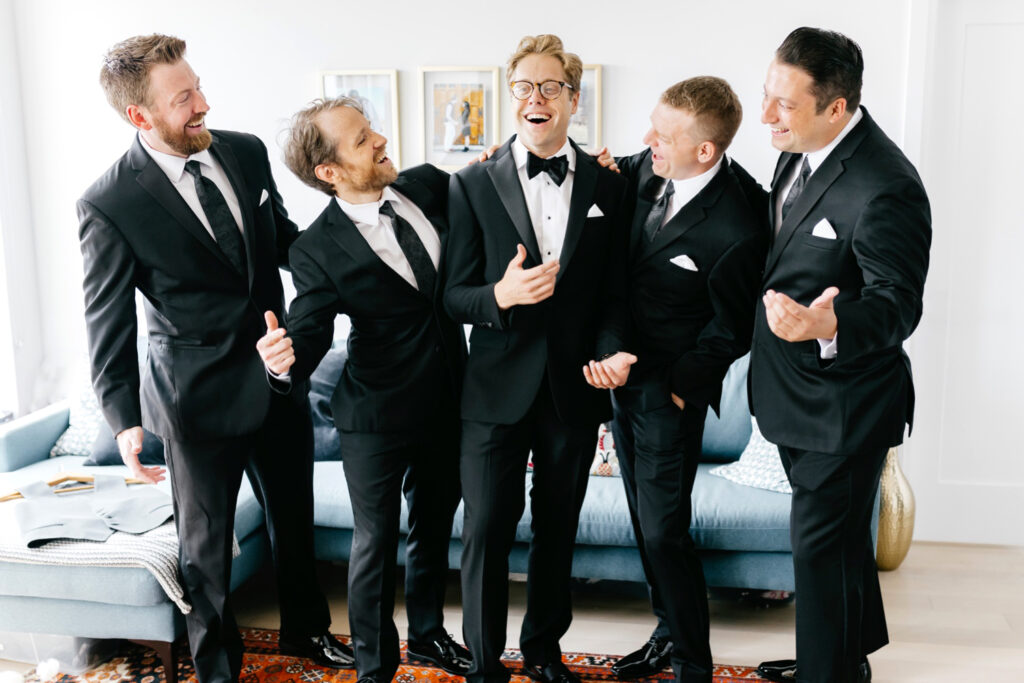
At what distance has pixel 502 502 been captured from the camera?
8.16ft

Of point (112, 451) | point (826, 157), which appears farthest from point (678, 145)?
point (112, 451)

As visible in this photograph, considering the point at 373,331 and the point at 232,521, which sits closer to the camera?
the point at 373,331

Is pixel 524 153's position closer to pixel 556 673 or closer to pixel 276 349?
pixel 276 349

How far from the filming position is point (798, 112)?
85.0 inches

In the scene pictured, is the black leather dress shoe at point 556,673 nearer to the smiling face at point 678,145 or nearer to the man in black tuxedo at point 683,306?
the man in black tuxedo at point 683,306

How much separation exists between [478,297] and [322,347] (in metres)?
0.49

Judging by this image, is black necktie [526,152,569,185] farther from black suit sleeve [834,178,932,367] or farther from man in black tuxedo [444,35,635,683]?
black suit sleeve [834,178,932,367]

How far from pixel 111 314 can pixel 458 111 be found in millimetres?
2066

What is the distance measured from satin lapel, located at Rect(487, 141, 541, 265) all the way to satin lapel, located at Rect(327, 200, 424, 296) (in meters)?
0.36

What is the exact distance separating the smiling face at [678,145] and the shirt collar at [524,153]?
0.22m

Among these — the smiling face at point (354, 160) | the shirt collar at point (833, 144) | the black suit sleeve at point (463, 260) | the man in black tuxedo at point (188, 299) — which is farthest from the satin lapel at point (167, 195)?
the shirt collar at point (833, 144)

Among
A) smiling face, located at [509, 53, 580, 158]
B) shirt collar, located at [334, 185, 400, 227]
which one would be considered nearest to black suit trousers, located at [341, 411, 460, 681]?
shirt collar, located at [334, 185, 400, 227]

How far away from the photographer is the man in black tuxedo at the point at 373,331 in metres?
2.41

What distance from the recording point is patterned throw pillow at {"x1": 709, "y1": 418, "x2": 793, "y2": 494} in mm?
3213
